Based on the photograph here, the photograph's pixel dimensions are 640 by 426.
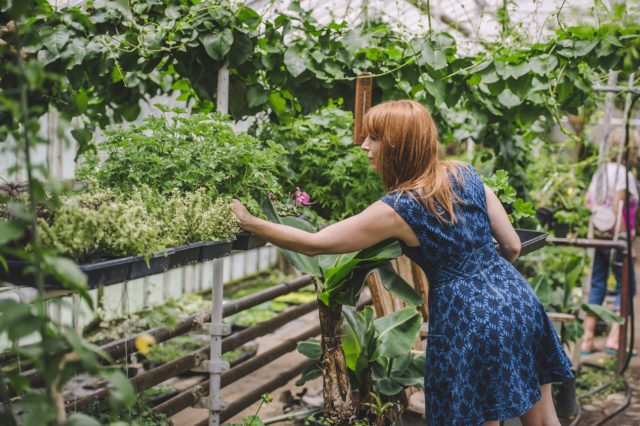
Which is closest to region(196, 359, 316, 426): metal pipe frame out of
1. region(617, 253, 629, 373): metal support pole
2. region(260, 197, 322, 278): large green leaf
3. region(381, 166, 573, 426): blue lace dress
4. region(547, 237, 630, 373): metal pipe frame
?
region(260, 197, 322, 278): large green leaf

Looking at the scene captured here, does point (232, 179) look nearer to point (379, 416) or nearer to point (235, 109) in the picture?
point (235, 109)

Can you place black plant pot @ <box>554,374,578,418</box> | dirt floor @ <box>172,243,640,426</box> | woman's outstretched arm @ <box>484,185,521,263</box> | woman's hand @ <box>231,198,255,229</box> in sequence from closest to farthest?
1. woman's hand @ <box>231,198,255,229</box>
2. woman's outstretched arm @ <box>484,185,521,263</box>
3. dirt floor @ <box>172,243,640,426</box>
4. black plant pot @ <box>554,374,578,418</box>

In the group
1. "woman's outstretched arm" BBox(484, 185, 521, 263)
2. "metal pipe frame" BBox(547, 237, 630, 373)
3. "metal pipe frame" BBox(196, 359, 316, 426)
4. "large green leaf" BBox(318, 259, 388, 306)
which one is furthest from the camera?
"metal pipe frame" BBox(547, 237, 630, 373)

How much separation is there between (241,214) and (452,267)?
732 millimetres

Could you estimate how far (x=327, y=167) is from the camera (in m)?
2.82

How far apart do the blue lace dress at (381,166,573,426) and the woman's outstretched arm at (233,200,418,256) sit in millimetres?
35

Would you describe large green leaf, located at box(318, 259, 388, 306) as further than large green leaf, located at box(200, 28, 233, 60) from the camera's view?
No

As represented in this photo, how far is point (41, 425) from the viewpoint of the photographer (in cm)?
86

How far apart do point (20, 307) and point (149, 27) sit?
1920 millimetres

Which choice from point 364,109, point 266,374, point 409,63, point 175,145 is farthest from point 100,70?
point 266,374

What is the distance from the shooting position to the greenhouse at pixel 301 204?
1.30m

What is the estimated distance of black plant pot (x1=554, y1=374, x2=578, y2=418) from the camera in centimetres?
350

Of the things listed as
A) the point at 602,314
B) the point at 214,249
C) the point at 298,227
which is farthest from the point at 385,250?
the point at 602,314

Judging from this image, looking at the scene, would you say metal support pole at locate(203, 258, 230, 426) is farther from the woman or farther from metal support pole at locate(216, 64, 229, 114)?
the woman
